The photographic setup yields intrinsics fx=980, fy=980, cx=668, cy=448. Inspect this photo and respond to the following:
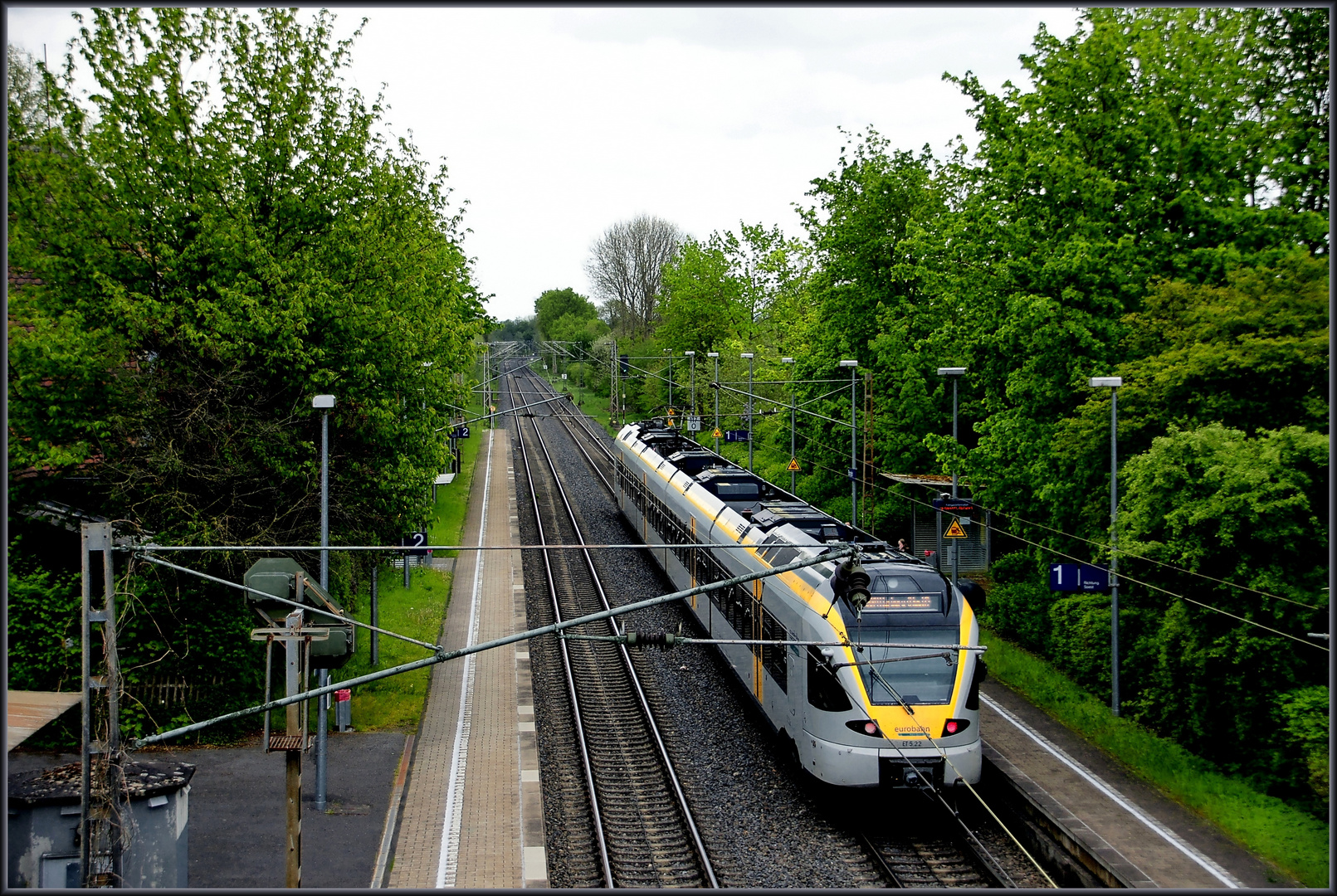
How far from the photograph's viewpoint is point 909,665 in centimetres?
1281

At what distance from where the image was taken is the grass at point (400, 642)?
700 inches

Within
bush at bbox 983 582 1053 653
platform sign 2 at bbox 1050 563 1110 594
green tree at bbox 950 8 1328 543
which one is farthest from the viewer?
bush at bbox 983 582 1053 653

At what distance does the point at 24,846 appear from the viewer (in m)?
9.89

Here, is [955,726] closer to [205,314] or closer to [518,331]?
[205,314]

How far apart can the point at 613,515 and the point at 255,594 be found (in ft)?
88.6

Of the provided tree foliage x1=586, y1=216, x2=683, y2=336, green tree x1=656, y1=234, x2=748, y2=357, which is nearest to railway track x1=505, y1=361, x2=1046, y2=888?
green tree x1=656, y1=234, x2=748, y2=357

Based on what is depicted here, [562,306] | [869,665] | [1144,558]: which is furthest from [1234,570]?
[562,306]

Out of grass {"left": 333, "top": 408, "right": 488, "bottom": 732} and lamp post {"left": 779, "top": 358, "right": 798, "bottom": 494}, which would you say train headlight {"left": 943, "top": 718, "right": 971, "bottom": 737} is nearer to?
grass {"left": 333, "top": 408, "right": 488, "bottom": 732}

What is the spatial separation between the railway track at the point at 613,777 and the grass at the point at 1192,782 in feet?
22.6

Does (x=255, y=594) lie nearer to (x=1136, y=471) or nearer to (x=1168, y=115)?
(x=1136, y=471)

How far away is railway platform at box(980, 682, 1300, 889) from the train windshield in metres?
2.34

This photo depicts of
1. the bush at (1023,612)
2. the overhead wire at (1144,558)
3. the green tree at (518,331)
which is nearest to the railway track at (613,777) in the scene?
the overhead wire at (1144,558)

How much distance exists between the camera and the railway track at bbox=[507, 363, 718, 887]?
12344 mm

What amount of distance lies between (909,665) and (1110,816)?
11.4 ft
